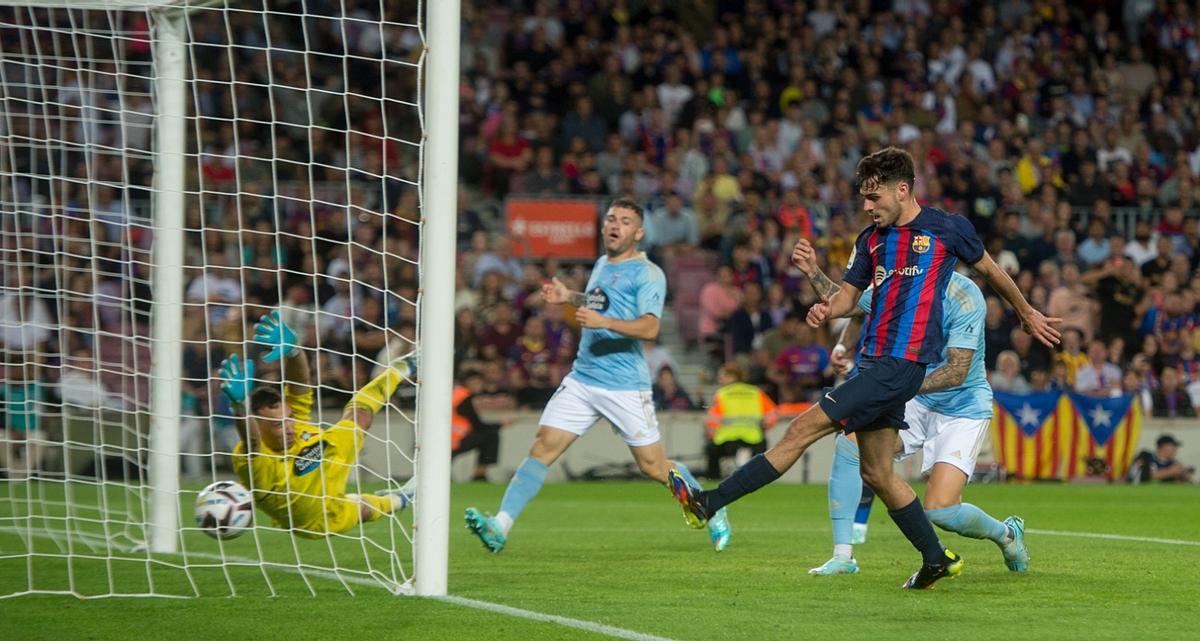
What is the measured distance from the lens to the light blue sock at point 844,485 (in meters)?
8.26

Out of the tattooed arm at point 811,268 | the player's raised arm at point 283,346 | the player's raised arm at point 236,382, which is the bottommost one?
the player's raised arm at point 236,382

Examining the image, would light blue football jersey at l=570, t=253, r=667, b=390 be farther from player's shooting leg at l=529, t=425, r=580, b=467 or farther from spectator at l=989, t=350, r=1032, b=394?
spectator at l=989, t=350, r=1032, b=394

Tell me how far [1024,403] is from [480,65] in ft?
28.2

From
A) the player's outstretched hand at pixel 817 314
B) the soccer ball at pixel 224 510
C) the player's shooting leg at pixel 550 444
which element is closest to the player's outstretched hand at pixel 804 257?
the player's outstretched hand at pixel 817 314

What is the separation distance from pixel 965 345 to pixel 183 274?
5.42m

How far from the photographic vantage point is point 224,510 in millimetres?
8266

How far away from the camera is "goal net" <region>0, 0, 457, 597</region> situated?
8328 millimetres

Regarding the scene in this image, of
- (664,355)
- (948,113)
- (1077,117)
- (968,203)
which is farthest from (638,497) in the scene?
(1077,117)

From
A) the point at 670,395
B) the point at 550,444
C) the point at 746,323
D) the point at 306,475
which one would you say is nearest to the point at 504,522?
the point at 550,444

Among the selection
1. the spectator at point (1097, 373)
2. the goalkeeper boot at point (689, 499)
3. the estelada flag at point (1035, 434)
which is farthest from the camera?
the spectator at point (1097, 373)

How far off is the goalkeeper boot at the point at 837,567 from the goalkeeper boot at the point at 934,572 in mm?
774

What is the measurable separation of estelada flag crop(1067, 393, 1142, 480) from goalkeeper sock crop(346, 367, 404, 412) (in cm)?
1180

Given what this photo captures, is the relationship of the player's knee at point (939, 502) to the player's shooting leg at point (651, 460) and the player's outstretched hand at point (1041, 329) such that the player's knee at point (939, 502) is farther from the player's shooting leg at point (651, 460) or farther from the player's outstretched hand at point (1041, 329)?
the player's shooting leg at point (651, 460)

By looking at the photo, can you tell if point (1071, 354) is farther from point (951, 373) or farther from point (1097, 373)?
point (951, 373)
